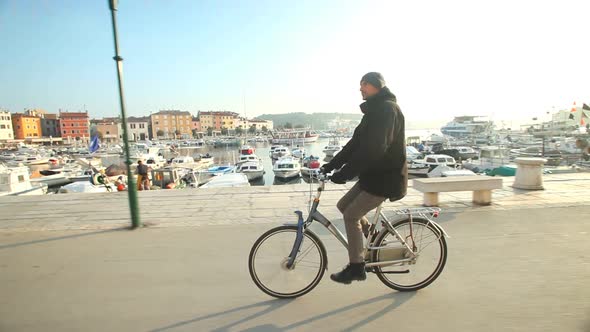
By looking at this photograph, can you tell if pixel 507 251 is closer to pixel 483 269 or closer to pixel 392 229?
pixel 483 269

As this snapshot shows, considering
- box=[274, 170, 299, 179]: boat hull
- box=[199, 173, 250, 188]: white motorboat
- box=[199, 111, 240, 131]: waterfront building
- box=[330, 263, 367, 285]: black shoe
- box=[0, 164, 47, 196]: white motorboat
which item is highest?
box=[199, 111, 240, 131]: waterfront building

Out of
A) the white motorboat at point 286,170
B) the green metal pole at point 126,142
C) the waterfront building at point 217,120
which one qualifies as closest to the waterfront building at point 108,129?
the waterfront building at point 217,120

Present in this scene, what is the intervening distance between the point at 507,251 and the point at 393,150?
2.56 metres

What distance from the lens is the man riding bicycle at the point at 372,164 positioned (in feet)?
9.03

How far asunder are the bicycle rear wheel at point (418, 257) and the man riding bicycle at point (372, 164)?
0.28 m

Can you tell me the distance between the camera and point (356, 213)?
2926 millimetres

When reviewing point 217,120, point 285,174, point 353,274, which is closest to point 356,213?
point 353,274

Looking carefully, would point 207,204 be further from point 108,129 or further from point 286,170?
point 108,129

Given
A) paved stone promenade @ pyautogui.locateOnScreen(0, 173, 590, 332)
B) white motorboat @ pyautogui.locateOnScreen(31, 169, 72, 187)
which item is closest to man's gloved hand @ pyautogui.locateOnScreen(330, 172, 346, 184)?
paved stone promenade @ pyautogui.locateOnScreen(0, 173, 590, 332)

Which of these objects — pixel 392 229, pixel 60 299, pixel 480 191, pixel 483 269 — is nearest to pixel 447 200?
pixel 480 191

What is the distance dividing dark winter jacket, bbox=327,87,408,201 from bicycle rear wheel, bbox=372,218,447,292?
454mm

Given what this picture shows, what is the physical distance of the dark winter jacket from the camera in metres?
2.74

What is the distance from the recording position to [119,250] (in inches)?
178

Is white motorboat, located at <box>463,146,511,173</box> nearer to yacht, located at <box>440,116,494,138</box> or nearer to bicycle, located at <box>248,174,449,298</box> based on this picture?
bicycle, located at <box>248,174,449,298</box>
